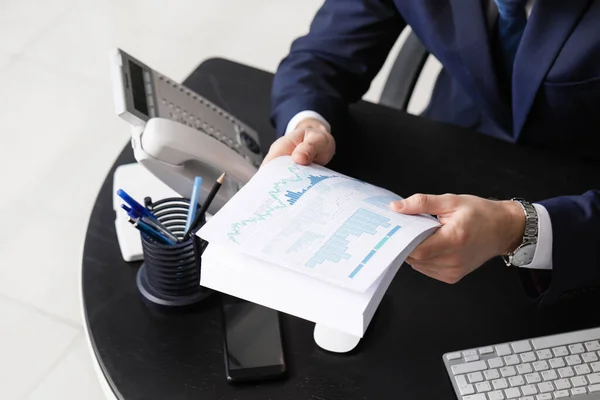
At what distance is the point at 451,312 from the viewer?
110 cm

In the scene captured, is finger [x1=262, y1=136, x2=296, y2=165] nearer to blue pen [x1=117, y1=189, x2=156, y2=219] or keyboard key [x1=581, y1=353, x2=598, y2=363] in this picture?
blue pen [x1=117, y1=189, x2=156, y2=219]

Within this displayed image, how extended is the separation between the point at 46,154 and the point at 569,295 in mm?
1757

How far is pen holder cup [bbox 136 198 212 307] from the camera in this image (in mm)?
1008

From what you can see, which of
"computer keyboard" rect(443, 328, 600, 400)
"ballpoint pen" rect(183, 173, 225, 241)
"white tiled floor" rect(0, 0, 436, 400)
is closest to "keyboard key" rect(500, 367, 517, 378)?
"computer keyboard" rect(443, 328, 600, 400)

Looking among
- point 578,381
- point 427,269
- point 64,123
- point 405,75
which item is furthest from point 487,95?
point 64,123

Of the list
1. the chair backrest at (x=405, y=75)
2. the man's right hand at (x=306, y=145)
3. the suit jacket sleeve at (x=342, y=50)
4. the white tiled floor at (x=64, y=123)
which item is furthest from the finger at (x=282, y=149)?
the white tiled floor at (x=64, y=123)

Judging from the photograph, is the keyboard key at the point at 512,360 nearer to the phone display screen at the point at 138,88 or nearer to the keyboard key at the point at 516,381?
the keyboard key at the point at 516,381

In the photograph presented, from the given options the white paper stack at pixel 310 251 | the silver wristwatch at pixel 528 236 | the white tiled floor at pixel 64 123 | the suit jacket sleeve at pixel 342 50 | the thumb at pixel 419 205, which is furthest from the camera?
the white tiled floor at pixel 64 123

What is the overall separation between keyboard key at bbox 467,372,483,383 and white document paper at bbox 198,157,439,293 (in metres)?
0.21

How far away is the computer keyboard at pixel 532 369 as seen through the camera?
39.0 inches

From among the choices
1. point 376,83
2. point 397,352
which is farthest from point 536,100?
point 376,83

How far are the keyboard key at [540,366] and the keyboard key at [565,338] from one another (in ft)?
0.08

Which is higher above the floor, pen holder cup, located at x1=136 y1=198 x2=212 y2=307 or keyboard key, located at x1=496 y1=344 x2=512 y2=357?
pen holder cup, located at x1=136 y1=198 x2=212 y2=307

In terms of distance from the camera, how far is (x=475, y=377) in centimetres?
100
